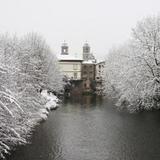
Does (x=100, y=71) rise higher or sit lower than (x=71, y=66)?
lower

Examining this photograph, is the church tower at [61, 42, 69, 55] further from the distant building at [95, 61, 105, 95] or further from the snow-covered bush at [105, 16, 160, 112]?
the snow-covered bush at [105, 16, 160, 112]

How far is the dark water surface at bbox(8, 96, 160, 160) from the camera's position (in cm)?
1683

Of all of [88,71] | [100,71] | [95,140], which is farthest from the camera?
[88,71]

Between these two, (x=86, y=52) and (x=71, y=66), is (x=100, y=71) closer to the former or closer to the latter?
(x=71, y=66)

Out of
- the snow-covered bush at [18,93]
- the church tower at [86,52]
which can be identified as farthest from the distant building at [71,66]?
the snow-covered bush at [18,93]

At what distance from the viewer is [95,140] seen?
2031 cm

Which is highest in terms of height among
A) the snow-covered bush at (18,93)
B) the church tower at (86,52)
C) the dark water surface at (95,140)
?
the church tower at (86,52)

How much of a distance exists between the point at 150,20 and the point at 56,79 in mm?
29015

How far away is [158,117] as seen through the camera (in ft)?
96.0

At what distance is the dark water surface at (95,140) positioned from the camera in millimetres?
16828

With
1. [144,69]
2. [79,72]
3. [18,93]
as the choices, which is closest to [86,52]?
[79,72]

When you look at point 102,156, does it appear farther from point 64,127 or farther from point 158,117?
point 158,117

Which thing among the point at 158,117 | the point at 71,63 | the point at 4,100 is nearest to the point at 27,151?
the point at 4,100

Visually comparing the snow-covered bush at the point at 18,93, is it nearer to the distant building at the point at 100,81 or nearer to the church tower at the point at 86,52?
the distant building at the point at 100,81
